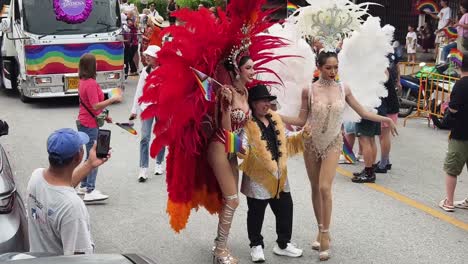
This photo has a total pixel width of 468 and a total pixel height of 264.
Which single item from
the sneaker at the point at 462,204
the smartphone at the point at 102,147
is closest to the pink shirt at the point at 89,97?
the smartphone at the point at 102,147

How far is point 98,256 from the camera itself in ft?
9.92

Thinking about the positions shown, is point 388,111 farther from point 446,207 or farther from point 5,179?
point 5,179

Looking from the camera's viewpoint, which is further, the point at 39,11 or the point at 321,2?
the point at 39,11

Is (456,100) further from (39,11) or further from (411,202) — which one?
(39,11)

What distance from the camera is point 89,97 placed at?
23.4 feet

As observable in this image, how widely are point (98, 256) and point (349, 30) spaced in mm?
4017

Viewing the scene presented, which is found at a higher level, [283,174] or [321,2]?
Result: [321,2]

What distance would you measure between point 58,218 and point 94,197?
12.4ft

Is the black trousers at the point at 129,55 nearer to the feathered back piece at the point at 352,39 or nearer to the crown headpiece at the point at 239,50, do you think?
the feathered back piece at the point at 352,39

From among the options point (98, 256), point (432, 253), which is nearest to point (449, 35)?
point (432, 253)

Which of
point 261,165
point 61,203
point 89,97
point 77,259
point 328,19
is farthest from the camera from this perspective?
point 89,97

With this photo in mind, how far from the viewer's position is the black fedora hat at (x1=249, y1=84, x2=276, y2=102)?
536 centimetres

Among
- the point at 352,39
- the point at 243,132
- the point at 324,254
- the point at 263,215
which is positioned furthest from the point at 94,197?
the point at 352,39

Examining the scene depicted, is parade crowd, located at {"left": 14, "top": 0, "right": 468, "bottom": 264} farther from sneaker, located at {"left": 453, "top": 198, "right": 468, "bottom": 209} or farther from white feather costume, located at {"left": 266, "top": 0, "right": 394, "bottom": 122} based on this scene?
sneaker, located at {"left": 453, "top": 198, "right": 468, "bottom": 209}
